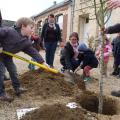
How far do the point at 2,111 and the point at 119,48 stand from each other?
6.40 m

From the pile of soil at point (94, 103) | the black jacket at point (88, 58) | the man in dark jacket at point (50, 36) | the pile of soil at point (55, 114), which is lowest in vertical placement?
the pile of soil at point (94, 103)

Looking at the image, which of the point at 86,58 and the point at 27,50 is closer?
the point at 27,50

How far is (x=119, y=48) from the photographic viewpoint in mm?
11594

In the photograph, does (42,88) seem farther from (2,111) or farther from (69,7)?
(69,7)

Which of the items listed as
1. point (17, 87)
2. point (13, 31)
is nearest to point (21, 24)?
point (13, 31)

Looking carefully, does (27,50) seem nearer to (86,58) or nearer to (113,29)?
(113,29)

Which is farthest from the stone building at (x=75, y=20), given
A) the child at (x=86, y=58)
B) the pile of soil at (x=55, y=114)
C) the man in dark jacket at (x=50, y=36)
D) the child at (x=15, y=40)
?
the pile of soil at (x=55, y=114)

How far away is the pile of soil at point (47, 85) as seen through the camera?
282 inches

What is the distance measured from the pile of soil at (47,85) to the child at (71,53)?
1.01 metres

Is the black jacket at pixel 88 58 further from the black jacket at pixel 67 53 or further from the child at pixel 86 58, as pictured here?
the black jacket at pixel 67 53

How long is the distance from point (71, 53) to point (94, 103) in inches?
111

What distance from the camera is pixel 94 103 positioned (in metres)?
6.77

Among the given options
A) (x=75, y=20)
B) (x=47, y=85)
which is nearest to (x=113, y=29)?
(x=47, y=85)

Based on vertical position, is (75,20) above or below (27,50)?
above
